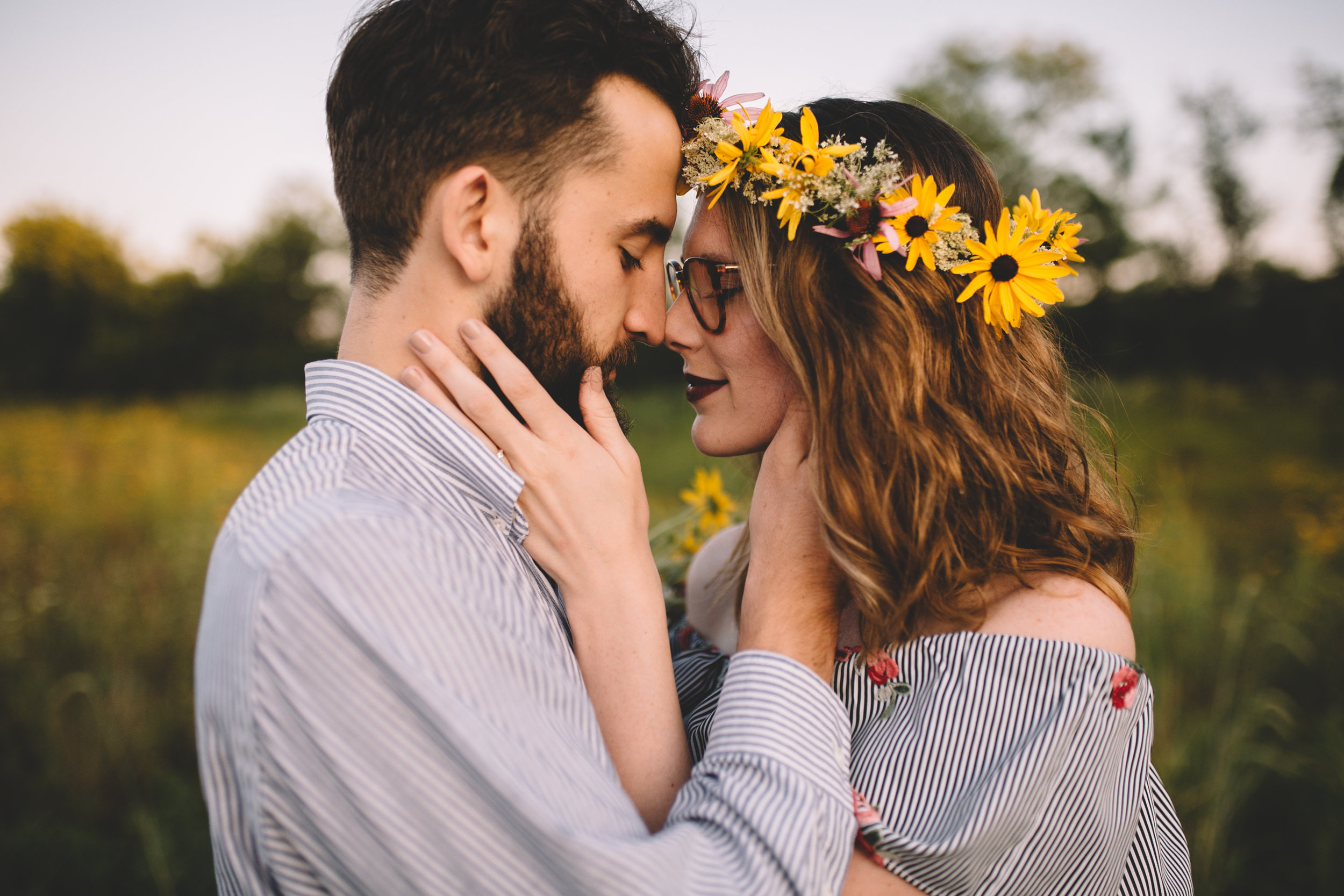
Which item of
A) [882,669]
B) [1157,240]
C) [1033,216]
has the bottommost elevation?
[1157,240]

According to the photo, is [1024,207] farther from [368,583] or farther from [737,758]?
[368,583]

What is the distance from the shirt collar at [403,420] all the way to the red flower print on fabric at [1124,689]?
1.34 m

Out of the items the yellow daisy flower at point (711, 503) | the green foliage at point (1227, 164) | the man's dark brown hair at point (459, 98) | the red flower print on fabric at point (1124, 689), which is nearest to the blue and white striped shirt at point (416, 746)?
the red flower print on fabric at point (1124, 689)

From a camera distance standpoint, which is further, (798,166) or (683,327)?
(683,327)

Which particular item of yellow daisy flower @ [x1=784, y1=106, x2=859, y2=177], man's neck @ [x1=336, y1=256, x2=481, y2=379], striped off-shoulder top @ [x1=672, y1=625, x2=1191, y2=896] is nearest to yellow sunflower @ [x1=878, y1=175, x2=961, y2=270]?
yellow daisy flower @ [x1=784, y1=106, x2=859, y2=177]

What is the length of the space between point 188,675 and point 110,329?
1269 inches

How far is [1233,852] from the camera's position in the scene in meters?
3.28

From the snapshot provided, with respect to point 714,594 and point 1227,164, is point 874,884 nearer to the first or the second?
point 714,594

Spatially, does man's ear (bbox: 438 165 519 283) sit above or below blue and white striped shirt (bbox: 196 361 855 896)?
above

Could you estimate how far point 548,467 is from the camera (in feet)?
5.48

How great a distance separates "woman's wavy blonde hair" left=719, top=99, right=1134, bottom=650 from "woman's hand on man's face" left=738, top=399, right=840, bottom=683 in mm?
59

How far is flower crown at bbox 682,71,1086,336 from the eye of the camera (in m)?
1.85

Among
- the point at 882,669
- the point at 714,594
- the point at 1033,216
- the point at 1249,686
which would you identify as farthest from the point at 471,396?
the point at 1249,686

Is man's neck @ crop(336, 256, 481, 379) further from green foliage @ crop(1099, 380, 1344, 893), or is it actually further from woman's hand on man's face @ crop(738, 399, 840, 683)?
green foliage @ crop(1099, 380, 1344, 893)
